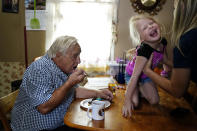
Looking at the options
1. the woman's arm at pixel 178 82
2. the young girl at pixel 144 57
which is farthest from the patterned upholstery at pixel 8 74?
the woman's arm at pixel 178 82

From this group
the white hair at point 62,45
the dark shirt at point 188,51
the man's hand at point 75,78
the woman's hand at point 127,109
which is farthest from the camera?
the white hair at point 62,45

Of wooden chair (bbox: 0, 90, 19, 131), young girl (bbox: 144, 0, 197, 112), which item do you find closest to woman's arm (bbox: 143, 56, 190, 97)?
young girl (bbox: 144, 0, 197, 112)

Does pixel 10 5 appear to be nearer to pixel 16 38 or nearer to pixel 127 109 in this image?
pixel 16 38

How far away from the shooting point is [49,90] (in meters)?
1.21

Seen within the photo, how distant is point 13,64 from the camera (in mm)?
2703

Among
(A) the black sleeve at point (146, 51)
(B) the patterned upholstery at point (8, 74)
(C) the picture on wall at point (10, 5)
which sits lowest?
(B) the patterned upholstery at point (8, 74)

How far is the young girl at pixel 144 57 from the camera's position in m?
1.17

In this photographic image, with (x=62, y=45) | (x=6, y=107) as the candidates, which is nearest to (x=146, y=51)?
(x=62, y=45)

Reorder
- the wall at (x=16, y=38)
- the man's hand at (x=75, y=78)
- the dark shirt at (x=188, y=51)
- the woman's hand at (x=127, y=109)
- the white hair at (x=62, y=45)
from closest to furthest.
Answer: the dark shirt at (x=188, y=51)
the woman's hand at (x=127, y=109)
the man's hand at (x=75, y=78)
the white hair at (x=62, y=45)
the wall at (x=16, y=38)

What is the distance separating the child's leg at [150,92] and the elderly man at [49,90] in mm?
259

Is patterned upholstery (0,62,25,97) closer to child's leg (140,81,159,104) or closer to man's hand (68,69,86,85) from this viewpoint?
man's hand (68,69,86,85)

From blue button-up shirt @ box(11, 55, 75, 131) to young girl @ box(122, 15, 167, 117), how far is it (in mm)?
456

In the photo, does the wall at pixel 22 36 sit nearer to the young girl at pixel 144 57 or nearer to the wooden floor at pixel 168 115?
the young girl at pixel 144 57

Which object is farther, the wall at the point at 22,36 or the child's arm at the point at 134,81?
the wall at the point at 22,36
